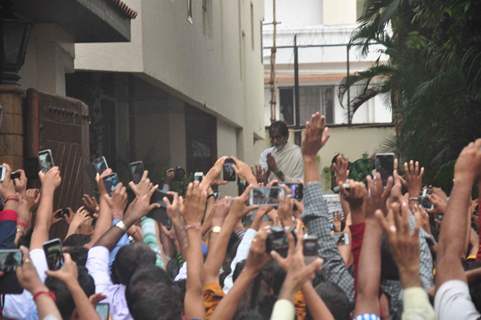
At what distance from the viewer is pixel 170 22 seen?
1917 cm

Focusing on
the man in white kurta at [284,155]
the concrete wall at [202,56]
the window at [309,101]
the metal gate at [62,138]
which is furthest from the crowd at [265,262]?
the window at [309,101]

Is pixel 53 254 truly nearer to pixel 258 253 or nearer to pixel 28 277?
pixel 28 277

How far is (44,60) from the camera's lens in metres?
12.7

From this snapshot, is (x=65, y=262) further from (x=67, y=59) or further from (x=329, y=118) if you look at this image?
(x=329, y=118)

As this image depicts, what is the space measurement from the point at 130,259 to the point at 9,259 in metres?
1.33

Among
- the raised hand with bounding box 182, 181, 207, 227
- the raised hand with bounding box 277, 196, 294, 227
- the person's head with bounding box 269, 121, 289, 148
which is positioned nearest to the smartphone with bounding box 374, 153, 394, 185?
the raised hand with bounding box 277, 196, 294, 227

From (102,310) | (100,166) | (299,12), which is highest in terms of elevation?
(299,12)

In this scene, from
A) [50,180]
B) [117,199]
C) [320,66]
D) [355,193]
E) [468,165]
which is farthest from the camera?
[320,66]

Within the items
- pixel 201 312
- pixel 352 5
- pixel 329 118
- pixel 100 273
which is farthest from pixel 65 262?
pixel 352 5

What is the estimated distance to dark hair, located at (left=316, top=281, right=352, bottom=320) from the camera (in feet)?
17.4

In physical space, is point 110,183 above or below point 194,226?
above

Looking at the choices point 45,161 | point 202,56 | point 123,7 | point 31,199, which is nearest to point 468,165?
point 31,199

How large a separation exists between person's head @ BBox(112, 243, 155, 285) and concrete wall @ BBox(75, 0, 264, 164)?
10285 mm

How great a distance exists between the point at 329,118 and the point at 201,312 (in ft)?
134
